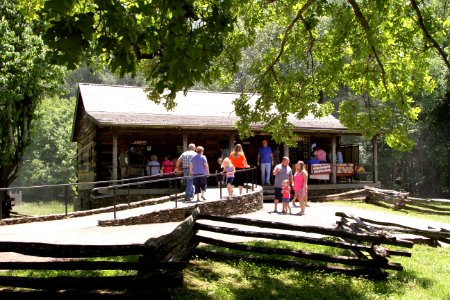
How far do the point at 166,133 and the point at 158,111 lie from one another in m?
1.18

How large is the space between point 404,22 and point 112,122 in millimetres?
10579

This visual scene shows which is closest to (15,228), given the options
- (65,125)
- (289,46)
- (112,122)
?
(112,122)

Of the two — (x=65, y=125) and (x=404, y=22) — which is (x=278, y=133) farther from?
(x=65, y=125)

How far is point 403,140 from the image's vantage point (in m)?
12.1

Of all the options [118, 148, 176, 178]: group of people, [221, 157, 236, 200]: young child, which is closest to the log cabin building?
[118, 148, 176, 178]: group of people

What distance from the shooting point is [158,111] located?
71.4 ft

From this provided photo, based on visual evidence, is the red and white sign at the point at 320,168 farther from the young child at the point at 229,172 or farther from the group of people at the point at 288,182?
the young child at the point at 229,172

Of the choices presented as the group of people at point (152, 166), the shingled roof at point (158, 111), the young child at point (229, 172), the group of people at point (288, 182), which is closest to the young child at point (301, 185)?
the group of people at point (288, 182)

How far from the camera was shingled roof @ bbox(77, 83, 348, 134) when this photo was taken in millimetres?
18703

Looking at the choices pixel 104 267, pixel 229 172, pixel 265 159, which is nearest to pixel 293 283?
pixel 104 267

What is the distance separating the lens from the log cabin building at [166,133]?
1936 centimetres

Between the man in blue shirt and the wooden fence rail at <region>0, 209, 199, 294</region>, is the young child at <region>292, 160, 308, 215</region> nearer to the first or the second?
the man in blue shirt

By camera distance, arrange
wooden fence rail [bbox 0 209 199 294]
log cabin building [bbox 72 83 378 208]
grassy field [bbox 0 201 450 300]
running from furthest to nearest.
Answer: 1. log cabin building [bbox 72 83 378 208]
2. grassy field [bbox 0 201 450 300]
3. wooden fence rail [bbox 0 209 199 294]

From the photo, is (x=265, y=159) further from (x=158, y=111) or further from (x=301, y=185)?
(x=158, y=111)
